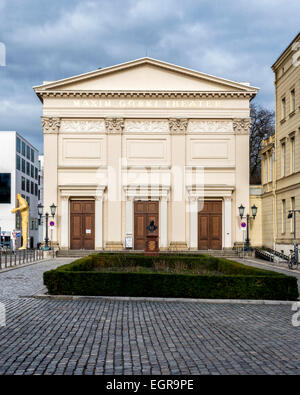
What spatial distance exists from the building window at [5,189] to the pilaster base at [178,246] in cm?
3575

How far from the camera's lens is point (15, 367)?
7.39m

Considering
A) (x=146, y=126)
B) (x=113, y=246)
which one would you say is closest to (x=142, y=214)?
(x=113, y=246)

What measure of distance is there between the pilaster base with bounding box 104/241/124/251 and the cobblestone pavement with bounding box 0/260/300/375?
89.8 feet

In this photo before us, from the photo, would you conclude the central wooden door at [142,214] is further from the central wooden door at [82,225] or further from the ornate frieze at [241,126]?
the ornate frieze at [241,126]

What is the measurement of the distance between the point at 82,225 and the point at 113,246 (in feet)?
10.7

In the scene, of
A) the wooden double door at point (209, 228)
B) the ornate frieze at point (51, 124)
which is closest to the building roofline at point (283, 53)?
the wooden double door at point (209, 228)

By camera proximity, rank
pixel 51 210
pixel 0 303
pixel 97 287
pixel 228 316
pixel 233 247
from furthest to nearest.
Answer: pixel 233 247 → pixel 51 210 → pixel 97 287 → pixel 0 303 → pixel 228 316

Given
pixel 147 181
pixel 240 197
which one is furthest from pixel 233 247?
pixel 147 181

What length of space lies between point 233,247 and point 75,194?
46.0 feet

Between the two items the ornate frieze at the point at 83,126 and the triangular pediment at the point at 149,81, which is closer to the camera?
the triangular pediment at the point at 149,81

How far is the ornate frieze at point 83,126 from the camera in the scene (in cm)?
4288

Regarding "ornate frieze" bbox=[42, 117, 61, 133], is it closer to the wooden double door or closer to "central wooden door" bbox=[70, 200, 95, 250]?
"central wooden door" bbox=[70, 200, 95, 250]

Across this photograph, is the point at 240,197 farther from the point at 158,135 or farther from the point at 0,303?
the point at 0,303

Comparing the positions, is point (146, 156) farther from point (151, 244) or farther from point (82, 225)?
point (151, 244)
